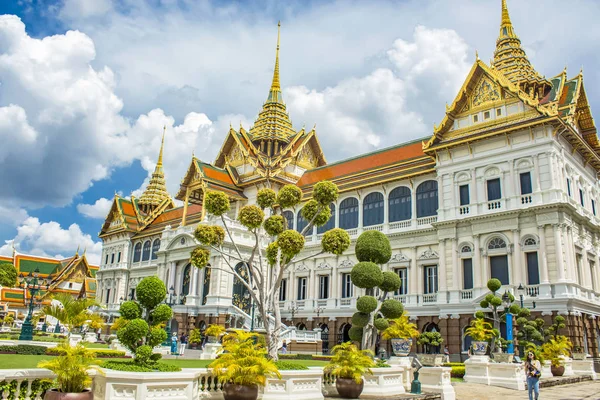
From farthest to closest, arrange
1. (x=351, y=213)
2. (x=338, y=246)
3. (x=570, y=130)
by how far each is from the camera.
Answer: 1. (x=351, y=213)
2. (x=570, y=130)
3. (x=338, y=246)

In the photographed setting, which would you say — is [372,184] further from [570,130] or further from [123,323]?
[123,323]

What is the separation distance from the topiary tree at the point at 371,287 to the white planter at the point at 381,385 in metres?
3.23

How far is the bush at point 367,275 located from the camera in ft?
58.1

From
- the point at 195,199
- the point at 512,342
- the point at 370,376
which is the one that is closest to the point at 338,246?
the point at 370,376

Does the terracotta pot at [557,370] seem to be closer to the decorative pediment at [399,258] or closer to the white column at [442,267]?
the white column at [442,267]

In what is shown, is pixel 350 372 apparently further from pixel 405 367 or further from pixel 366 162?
pixel 366 162

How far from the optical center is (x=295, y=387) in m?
11.6

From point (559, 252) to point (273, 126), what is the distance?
28078mm

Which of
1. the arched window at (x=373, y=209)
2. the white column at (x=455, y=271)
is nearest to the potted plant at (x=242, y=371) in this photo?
the white column at (x=455, y=271)

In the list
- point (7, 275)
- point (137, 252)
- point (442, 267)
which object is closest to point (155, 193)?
point (137, 252)

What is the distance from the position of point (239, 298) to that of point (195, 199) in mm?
10853

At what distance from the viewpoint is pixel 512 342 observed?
68.1ft

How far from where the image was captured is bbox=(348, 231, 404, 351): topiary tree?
17578 millimetres

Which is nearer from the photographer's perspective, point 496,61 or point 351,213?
point 496,61
